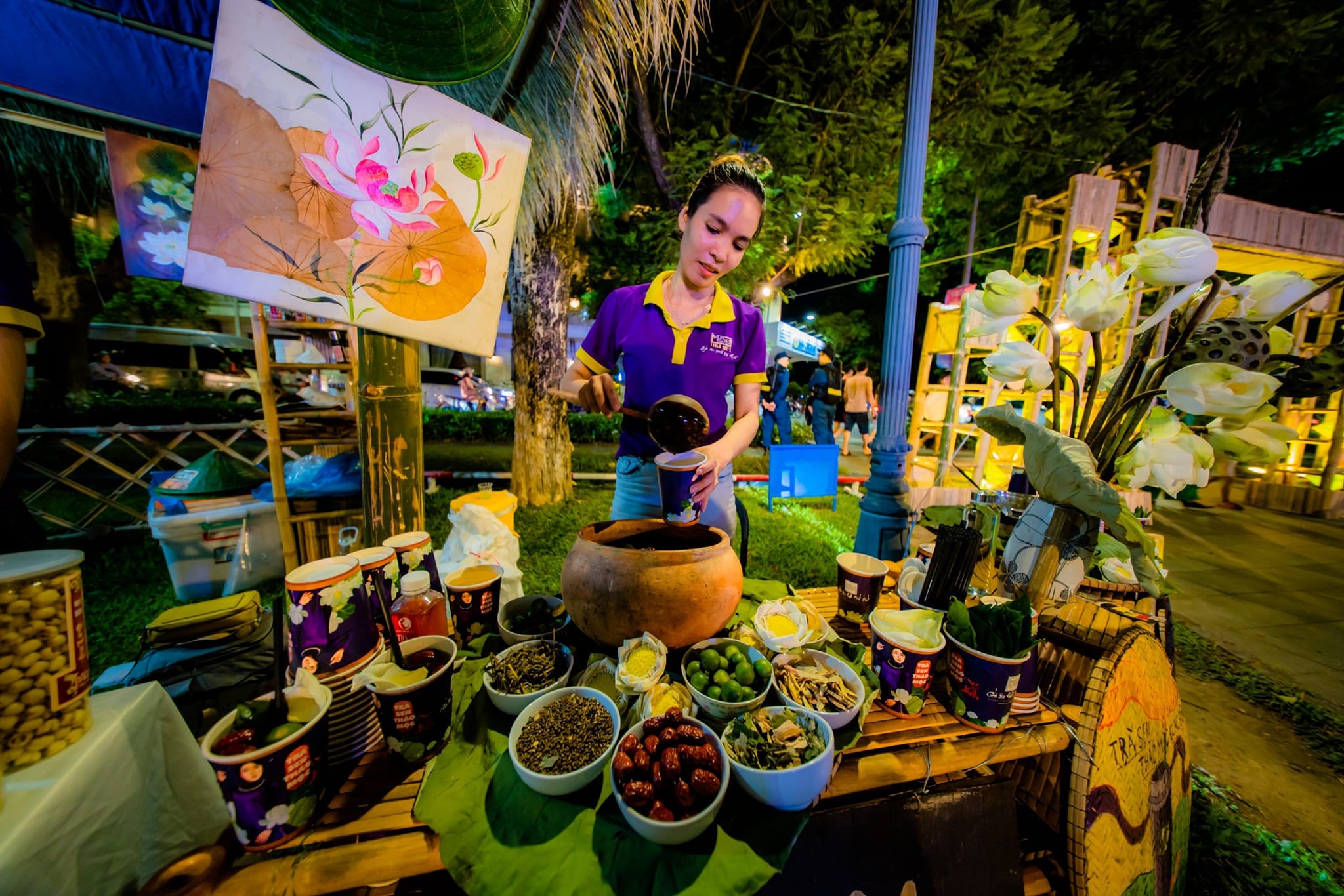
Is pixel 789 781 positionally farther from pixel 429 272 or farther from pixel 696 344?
pixel 429 272

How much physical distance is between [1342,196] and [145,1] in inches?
623

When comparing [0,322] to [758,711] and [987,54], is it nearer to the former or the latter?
[758,711]

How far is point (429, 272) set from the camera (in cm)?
187

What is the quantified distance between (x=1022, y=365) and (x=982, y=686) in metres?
1.06

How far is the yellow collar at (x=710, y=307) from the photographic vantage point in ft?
6.93

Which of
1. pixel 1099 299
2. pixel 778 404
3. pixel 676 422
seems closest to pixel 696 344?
pixel 676 422

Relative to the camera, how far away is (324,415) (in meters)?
3.28

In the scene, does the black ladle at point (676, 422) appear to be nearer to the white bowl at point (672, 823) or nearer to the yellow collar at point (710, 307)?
the yellow collar at point (710, 307)

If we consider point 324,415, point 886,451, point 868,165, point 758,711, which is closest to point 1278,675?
point 886,451

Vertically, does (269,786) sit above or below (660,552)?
below

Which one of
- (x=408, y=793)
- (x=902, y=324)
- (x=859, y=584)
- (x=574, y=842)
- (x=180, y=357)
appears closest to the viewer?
(x=574, y=842)

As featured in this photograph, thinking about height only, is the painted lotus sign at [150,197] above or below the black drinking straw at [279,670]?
above

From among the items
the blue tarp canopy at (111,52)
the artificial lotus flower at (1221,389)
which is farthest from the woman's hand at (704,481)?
the blue tarp canopy at (111,52)

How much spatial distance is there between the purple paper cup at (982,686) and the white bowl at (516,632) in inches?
46.2
